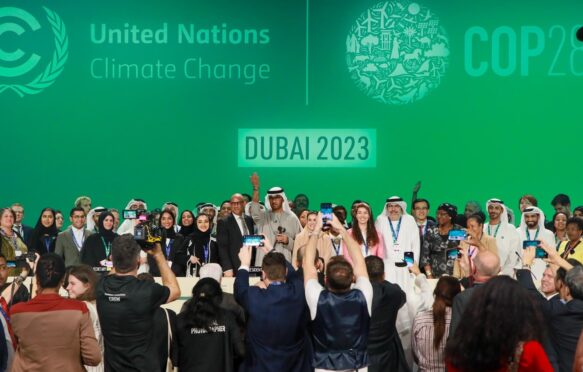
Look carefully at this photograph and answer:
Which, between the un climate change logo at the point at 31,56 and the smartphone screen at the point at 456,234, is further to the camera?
the un climate change logo at the point at 31,56

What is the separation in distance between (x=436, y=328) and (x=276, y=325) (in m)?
0.79

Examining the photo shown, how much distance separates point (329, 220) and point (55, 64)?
7824 millimetres

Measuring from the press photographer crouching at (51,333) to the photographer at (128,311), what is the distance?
0.63ft

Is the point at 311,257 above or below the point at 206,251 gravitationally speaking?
above

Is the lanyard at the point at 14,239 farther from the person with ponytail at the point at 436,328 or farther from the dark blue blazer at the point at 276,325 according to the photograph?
the person with ponytail at the point at 436,328

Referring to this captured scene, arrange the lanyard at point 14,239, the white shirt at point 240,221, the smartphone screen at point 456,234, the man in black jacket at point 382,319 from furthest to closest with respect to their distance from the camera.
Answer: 1. the white shirt at point 240,221
2. the lanyard at point 14,239
3. the smartphone screen at point 456,234
4. the man in black jacket at point 382,319

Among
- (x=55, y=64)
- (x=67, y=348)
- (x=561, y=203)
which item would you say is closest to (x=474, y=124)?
(x=561, y=203)

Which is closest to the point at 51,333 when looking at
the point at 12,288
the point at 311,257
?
the point at 12,288

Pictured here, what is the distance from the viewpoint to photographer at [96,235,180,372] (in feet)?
13.1

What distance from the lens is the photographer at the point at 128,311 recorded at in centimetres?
400

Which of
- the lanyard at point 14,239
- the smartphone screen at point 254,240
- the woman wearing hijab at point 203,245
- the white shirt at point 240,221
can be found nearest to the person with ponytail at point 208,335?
the smartphone screen at point 254,240

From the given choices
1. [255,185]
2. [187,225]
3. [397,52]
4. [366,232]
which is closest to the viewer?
[366,232]

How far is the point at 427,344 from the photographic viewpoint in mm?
4434

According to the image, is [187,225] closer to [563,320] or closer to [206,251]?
[206,251]
